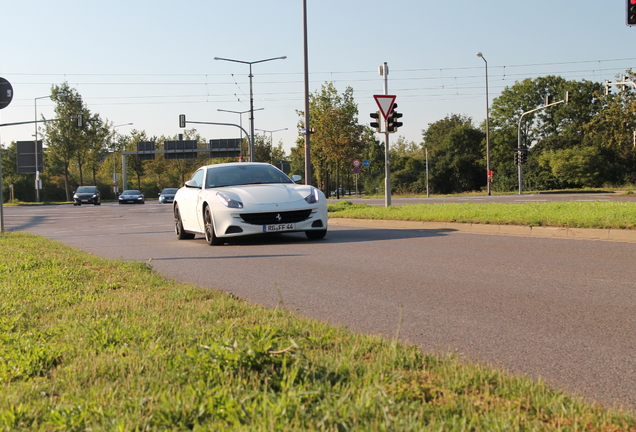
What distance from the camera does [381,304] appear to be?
576cm

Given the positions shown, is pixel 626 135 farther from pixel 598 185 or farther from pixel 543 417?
pixel 543 417

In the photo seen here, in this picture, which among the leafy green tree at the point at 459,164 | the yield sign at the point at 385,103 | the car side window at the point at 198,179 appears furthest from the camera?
the leafy green tree at the point at 459,164

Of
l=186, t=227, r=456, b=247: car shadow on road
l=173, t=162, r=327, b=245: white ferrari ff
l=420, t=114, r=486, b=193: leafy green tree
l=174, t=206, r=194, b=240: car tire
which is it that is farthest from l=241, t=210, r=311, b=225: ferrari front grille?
l=420, t=114, r=486, b=193: leafy green tree

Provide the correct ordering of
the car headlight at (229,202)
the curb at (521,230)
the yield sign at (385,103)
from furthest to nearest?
the yield sign at (385,103) < the car headlight at (229,202) < the curb at (521,230)

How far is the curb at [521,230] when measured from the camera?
441 inches

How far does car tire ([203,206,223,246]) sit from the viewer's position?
11773 millimetres

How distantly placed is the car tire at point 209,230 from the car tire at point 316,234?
1.70 metres

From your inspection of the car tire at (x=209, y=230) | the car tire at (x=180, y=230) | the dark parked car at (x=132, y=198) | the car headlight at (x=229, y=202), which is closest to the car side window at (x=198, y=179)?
the car tire at (x=209, y=230)

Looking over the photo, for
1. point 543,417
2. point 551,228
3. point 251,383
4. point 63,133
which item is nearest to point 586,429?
point 543,417

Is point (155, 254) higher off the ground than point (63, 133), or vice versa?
point (63, 133)

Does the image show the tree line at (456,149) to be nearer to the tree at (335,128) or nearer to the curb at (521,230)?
the tree at (335,128)

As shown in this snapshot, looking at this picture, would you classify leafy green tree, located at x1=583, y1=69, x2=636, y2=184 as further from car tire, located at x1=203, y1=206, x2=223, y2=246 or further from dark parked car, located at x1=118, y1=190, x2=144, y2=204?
car tire, located at x1=203, y1=206, x2=223, y2=246

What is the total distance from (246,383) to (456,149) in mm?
77664

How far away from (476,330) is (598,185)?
192 ft
